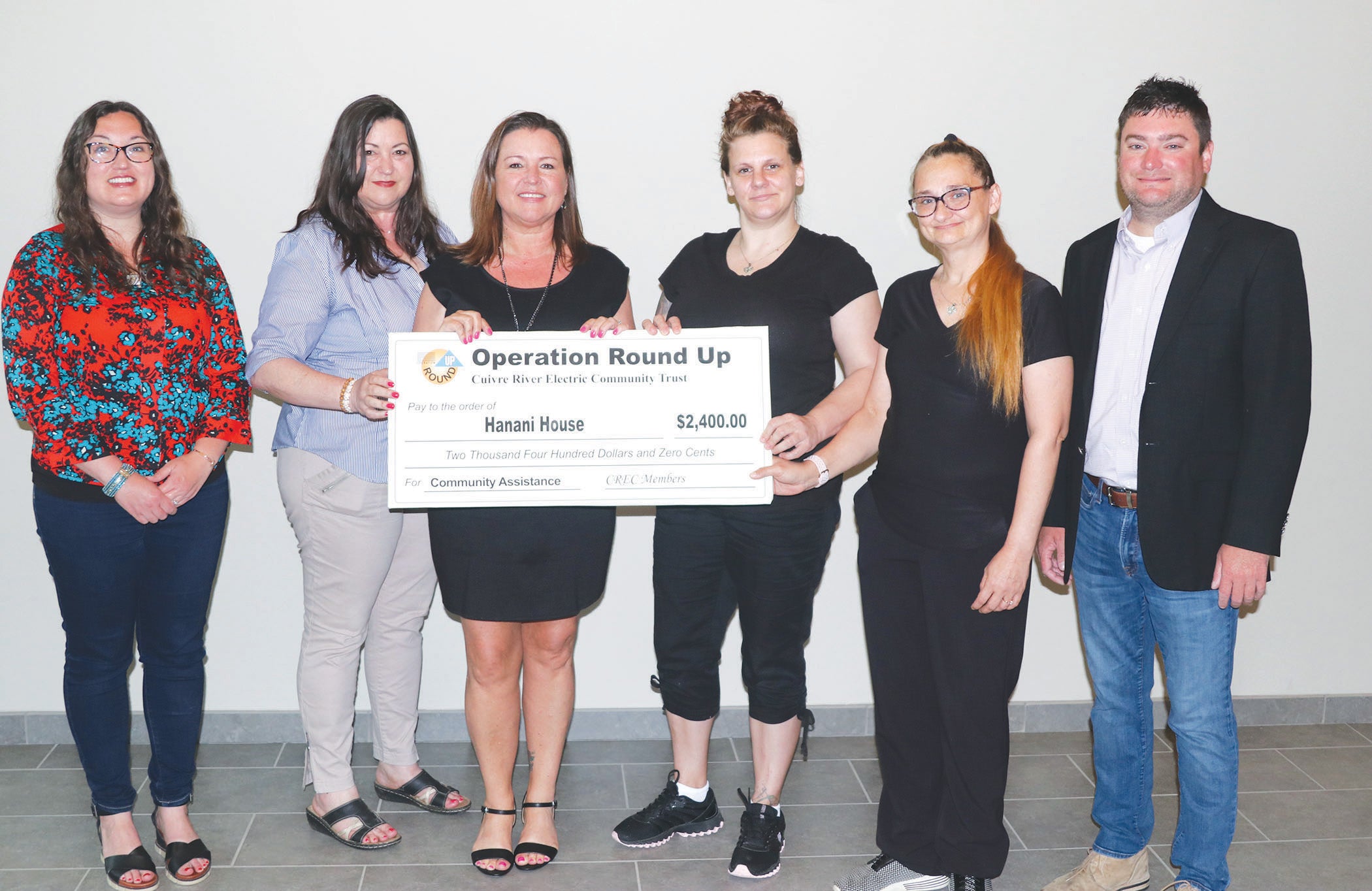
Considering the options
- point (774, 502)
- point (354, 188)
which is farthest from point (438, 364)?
point (774, 502)

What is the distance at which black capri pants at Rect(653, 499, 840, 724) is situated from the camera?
2680 millimetres

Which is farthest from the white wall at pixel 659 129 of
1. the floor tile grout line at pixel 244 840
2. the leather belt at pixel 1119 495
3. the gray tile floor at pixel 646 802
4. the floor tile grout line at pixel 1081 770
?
the leather belt at pixel 1119 495

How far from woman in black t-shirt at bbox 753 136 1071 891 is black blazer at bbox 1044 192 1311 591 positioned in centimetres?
26

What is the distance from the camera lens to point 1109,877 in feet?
8.81

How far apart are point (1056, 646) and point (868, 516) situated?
5.29 ft

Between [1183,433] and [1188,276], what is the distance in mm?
351

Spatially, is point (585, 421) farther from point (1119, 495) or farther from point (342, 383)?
point (1119, 495)

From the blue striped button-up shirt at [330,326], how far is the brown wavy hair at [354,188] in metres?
0.03

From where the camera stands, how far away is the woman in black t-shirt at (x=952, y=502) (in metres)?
2.31

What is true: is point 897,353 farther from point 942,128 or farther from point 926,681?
point 942,128

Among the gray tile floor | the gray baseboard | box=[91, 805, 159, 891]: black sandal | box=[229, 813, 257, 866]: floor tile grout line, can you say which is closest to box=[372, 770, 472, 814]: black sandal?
the gray tile floor

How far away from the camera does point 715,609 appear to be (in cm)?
285

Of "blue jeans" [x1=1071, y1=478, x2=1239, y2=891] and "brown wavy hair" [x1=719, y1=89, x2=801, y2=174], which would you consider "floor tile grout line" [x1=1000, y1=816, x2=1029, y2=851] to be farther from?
"brown wavy hair" [x1=719, y1=89, x2=801, y2=174]

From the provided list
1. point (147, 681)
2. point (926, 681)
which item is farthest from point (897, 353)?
point (147, 681)
